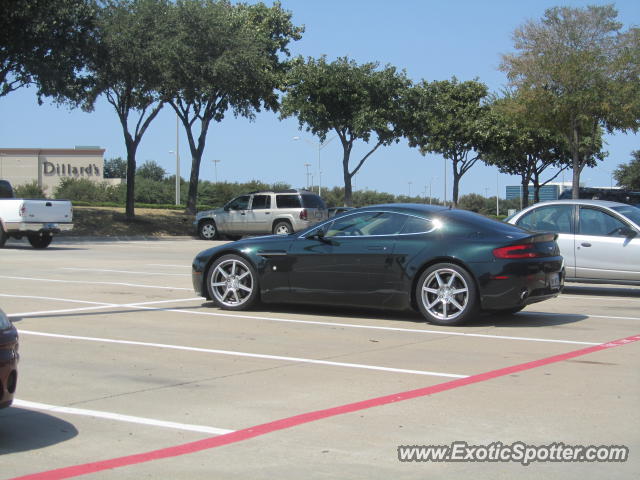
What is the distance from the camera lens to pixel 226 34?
3569 cm

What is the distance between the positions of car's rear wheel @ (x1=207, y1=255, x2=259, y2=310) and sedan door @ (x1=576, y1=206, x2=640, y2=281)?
557cm

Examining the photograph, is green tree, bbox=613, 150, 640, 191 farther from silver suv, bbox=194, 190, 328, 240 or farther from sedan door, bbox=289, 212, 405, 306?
sedan door, bbox=289, 212, 405, 306

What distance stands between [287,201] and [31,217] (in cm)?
A: 1097

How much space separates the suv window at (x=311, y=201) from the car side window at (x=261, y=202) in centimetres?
152

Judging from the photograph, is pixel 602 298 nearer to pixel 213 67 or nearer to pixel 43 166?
pixel 213 67

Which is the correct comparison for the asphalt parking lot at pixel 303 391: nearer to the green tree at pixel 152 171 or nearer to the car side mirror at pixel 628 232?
the car side mirror at pixel 628 232

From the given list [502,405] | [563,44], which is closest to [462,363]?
[502,405]

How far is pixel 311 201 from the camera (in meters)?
32.0

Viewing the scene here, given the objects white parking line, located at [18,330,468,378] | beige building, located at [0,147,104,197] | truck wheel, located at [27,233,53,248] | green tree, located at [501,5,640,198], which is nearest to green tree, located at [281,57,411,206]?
green tree, located at [501,5,640,198]

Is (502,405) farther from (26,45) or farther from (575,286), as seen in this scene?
(26,45)

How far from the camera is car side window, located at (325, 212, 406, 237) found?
10180 millimetres

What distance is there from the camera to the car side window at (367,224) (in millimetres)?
10180

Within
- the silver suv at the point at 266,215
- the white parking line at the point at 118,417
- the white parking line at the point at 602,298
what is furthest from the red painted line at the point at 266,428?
the silver suv at the point at 266,215

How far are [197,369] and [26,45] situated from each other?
26.3m
